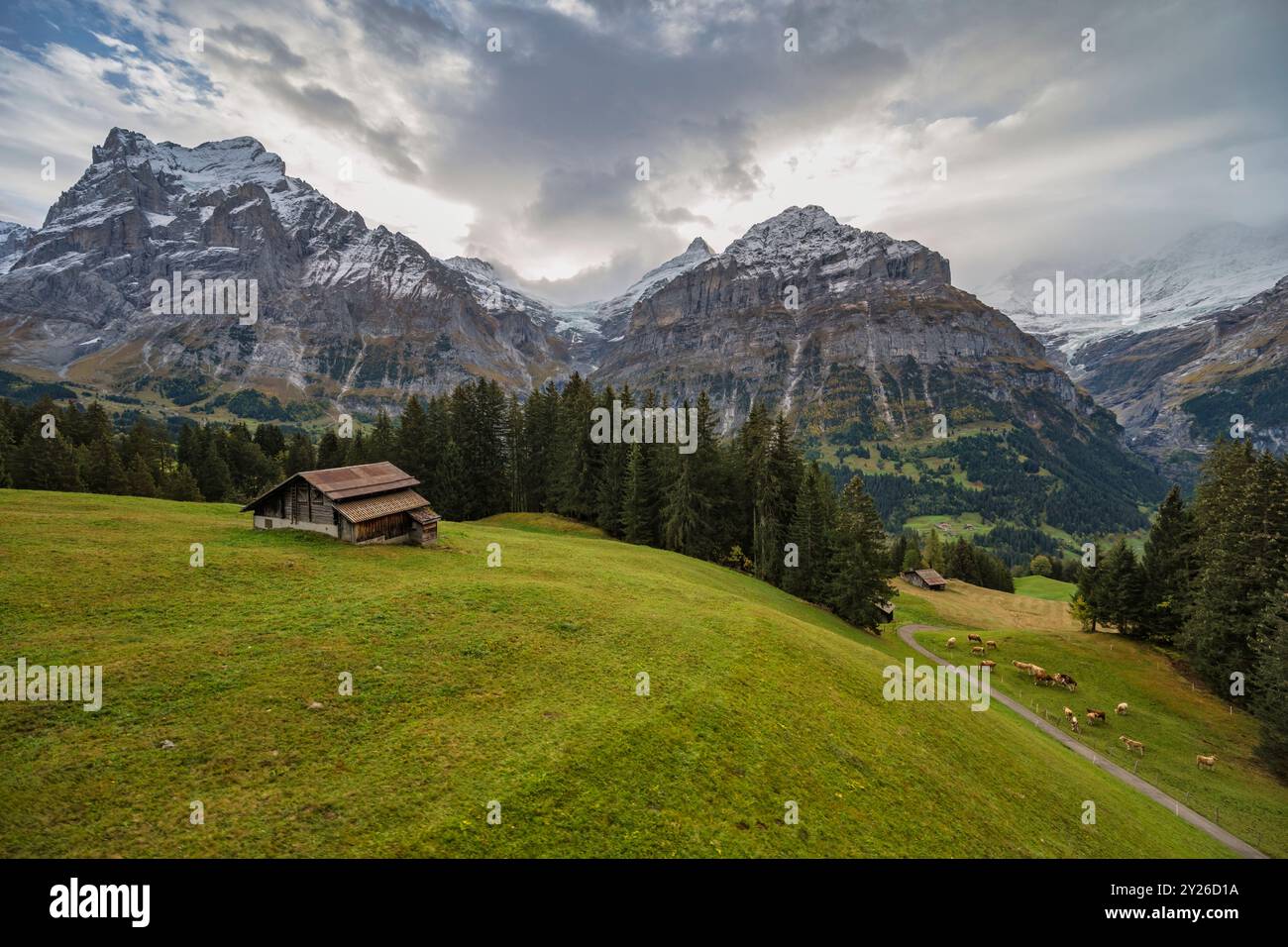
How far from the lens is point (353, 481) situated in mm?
32094

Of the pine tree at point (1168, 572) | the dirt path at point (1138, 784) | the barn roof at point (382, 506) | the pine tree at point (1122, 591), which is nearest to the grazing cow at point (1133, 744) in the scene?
the dirt path at point (1138, 784)

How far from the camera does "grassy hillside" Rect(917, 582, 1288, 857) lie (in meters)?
29.5

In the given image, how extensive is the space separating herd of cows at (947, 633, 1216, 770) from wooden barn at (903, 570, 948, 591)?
42.8 m

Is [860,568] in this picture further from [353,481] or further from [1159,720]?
[353,481]

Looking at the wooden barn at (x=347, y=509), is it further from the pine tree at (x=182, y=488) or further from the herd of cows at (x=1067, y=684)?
the pine tree at (x=182, y=488)

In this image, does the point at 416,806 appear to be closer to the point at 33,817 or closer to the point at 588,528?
the point at 33,817

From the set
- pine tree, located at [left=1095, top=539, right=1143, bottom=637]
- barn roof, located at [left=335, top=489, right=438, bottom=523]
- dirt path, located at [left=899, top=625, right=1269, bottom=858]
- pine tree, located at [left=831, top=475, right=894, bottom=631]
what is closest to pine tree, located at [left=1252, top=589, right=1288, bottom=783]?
dirt path, located at [left=899, top=625, right=1269, bottom=858]

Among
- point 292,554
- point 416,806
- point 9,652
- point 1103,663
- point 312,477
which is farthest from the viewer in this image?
point 1103,663

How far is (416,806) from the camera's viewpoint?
1105 centimetres

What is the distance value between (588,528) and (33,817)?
179 feet

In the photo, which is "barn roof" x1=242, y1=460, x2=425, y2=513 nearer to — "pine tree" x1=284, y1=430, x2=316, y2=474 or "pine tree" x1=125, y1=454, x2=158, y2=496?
"pine tree" x1=125, y1=454, x2=158, y2=496

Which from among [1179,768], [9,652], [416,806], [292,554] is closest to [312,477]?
[292,554]

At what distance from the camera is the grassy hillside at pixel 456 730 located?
10750 millimetres

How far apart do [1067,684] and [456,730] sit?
55.2 metres
